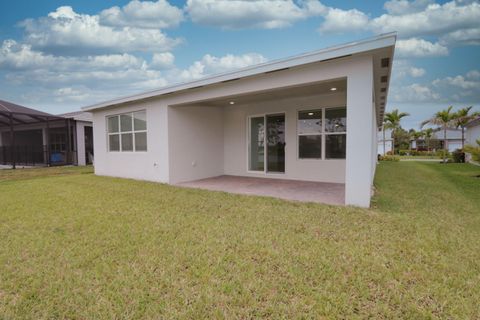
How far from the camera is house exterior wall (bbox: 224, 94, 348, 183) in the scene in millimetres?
7958

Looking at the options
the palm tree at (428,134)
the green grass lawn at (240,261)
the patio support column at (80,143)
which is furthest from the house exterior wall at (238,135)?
the palm tree at (428,134)

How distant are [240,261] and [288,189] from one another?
434cm

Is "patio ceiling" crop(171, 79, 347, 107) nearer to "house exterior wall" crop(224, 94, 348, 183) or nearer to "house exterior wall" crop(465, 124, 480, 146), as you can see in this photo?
"house exterior wall" crop(224, 94, 348, 183)

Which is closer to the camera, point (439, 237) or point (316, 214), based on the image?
point (439, 237)

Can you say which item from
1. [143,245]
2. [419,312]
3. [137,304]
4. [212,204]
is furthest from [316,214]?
[137,304]

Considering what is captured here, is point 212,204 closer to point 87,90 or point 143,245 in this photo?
point 143,245

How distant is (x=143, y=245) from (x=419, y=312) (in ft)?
9.55

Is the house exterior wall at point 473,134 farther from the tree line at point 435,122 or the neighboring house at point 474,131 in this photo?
the tree line at point 435,122

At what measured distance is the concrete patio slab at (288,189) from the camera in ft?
19.4

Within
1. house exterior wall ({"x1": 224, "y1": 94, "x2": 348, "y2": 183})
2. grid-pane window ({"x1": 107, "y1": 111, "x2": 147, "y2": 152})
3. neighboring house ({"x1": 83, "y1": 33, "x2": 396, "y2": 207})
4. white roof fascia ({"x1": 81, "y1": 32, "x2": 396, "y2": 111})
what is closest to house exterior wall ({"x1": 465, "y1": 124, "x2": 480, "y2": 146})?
neighboring house ({"x1": 83, "y1": 33, "x2": 396, "y2": 207})

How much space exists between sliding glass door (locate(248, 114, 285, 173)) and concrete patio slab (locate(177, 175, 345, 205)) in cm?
68

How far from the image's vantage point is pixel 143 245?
331 centimetres

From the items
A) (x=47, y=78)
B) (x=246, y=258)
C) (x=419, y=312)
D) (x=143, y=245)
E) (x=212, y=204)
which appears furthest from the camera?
(x=47, y=78)

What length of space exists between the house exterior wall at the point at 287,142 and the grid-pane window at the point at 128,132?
2983 millimetres
